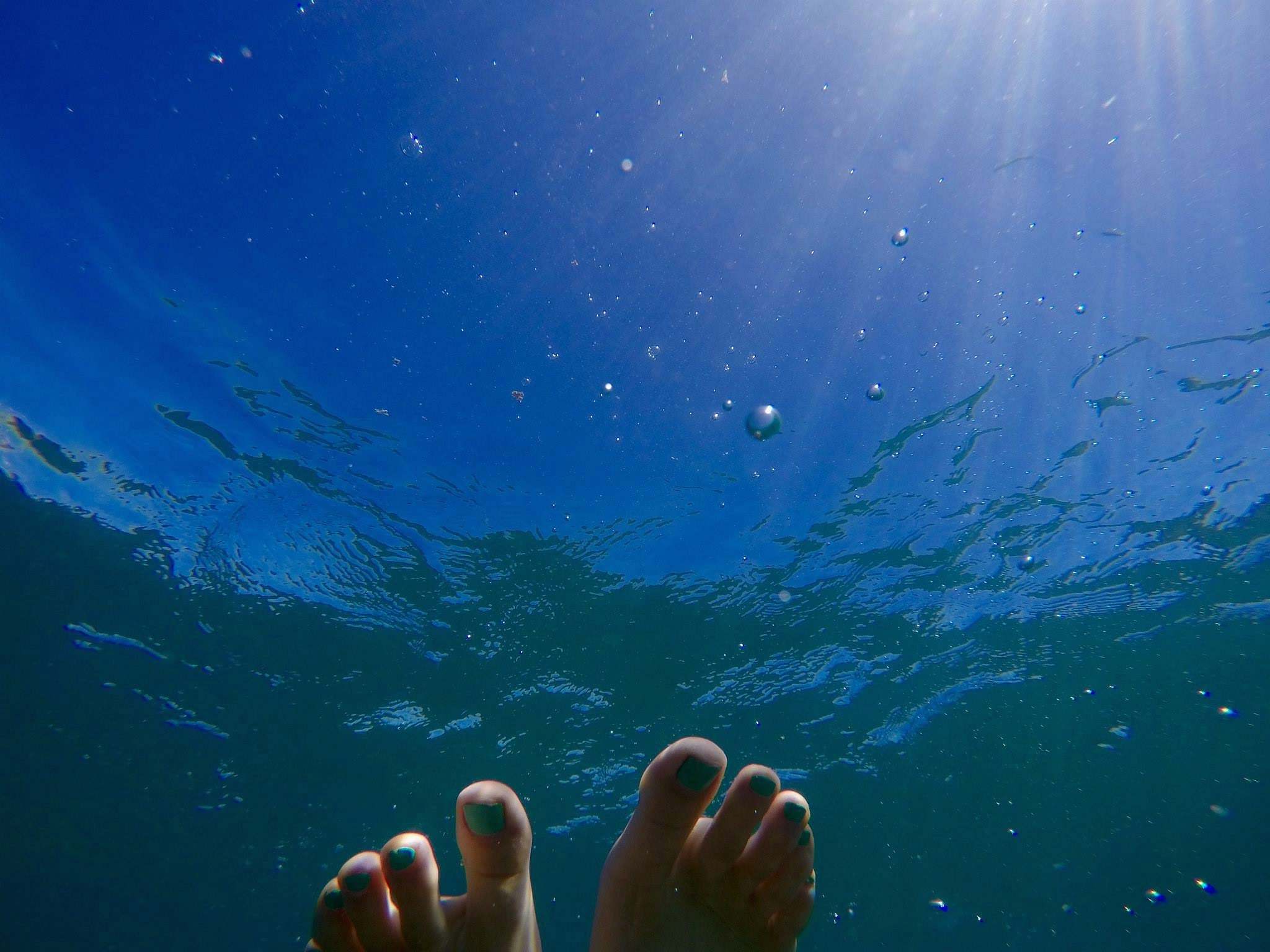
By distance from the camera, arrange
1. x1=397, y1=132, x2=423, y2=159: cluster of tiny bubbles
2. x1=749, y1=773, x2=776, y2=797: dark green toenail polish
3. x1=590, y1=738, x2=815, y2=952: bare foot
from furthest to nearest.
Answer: x1=397, y1=132, x2=423, y2=159: cluster of tiny bubbles < x1=749, y1=773, x2=776, y2=797: dark green toenail polish < x1=590, y1=738, x2=815, y2=952: bare foot

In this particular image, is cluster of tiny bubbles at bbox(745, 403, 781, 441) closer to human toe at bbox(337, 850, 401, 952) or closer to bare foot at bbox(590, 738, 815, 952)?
bare foot at bbox(590, 738, 815, 952)

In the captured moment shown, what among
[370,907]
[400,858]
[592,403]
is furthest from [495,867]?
[592,403]

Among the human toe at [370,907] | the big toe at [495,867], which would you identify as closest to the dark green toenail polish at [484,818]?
the big toe at [495,867]

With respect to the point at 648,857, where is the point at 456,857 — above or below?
above

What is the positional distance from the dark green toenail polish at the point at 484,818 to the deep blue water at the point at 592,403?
687 cm

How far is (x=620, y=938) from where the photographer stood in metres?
2.59

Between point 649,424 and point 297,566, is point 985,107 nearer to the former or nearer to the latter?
point 649,424

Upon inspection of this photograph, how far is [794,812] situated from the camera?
9.20ft

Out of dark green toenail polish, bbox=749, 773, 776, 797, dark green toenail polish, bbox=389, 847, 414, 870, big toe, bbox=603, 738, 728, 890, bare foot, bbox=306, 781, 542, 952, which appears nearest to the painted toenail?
dark green toenail polish, bbox=749, 773, 776, 797

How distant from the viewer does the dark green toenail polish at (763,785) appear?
8.60ft

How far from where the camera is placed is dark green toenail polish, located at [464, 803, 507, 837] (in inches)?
92.7

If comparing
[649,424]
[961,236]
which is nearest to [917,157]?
[961,236]

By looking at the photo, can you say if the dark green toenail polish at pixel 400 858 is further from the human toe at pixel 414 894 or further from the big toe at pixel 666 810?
the big toe at pixel 666 810

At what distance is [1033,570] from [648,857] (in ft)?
49.7
